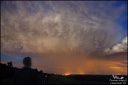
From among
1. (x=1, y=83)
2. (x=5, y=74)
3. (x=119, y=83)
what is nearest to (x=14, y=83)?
(x=1, y=83)

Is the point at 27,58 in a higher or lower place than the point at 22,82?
higher

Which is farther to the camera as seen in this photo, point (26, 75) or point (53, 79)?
point (53, 79)

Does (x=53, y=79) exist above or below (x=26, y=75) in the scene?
below

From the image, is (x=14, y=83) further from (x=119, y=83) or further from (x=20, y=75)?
(x=119, y=83)

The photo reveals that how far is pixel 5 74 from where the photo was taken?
16234 mm

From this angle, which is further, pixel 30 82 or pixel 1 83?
pixel 1 83

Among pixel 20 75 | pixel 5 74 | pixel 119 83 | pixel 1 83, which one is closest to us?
pixel 20 75

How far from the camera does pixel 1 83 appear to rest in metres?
12.2

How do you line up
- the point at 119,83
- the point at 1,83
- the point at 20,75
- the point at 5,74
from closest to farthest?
the point at 20,75 < the point at 1,83 < the point at 5,74 < the point at 119,83

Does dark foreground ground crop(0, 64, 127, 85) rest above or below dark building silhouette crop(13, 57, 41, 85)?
below

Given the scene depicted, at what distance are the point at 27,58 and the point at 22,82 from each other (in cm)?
94

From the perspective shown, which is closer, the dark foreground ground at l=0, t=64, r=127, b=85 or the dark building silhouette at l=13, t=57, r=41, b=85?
the dark building silhouette at l=13, t=57, r=41, b=85

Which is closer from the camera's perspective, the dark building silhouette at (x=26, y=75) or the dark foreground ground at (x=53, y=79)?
the dark building silhouette at (x=26, y=75)

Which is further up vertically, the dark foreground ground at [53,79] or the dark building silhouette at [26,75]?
the dark building silhouette at [26,75]
